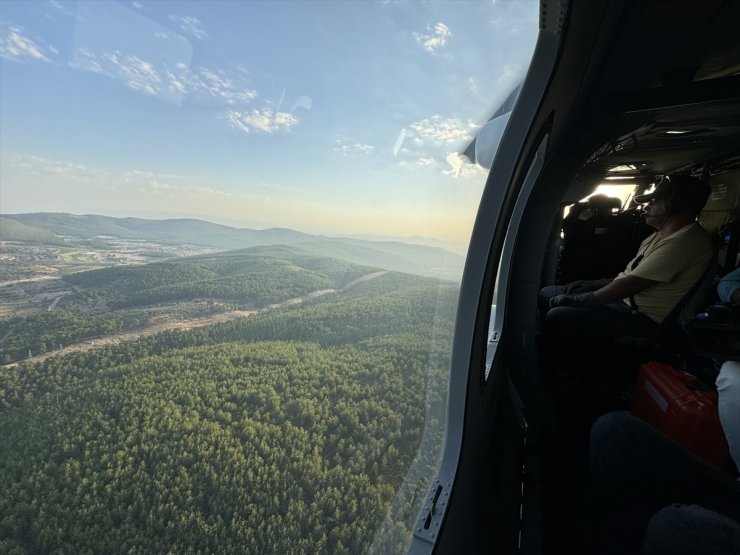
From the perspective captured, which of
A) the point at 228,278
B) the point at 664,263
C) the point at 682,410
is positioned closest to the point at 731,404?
the point at 682,410

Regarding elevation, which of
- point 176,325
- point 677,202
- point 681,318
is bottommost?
point 176,325

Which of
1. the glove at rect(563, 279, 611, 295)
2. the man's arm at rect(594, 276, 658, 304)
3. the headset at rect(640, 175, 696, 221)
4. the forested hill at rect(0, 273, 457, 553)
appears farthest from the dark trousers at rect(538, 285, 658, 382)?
the forested hill at rect(0, 273, 457, 553)

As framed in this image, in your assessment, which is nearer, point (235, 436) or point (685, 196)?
point (685, 196)

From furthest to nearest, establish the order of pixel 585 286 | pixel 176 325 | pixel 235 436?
pixel 176 325 → pixel 235 436 → pixel 585 286

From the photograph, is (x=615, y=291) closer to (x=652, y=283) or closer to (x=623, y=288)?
(x=623, y=288)

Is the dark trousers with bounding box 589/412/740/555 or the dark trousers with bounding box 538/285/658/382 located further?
the dark trousers with bounding box 538/285/658/382

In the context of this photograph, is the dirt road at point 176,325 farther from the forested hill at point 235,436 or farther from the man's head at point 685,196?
the man's head at point 685,196

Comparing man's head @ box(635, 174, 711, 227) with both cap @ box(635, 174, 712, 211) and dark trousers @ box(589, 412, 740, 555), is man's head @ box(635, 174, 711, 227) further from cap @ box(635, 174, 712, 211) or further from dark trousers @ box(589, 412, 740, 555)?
dark trousers @ box(589, 412, 740, 555)
